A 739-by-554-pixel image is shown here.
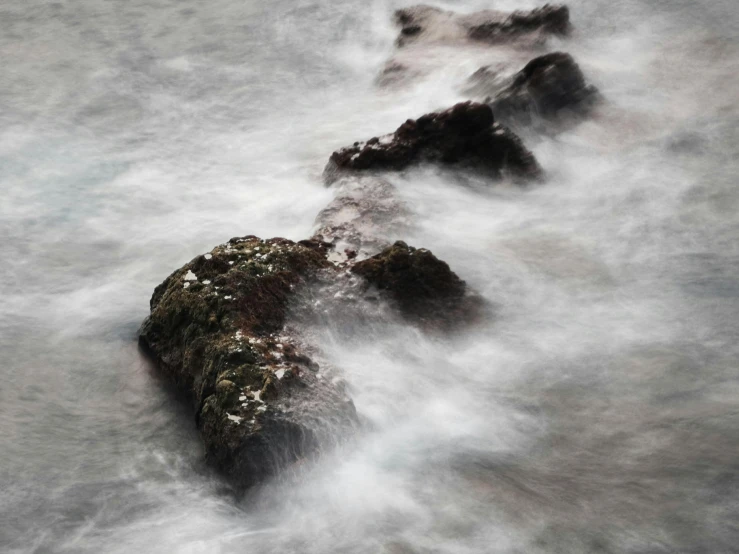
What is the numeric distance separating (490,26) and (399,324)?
19.7ft

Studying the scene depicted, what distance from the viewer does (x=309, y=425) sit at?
5172 millimetres

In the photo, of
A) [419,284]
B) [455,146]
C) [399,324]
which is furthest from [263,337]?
[455,146]

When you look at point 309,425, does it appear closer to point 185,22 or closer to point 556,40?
point 556,40

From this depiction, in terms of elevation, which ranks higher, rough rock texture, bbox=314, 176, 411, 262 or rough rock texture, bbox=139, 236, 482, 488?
rough rock texture, bbox=314, 176, 411, 262

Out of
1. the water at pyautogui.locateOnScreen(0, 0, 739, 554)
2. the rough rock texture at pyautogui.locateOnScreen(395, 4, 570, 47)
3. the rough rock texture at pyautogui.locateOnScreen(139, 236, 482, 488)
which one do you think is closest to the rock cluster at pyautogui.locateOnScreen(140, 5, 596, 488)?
the rough rock texture at pyautogui.locateOnScreen(139, 236, 482, 488)

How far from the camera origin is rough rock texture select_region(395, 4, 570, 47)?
11.0 m

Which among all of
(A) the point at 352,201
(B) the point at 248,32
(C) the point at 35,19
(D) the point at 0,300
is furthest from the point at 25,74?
(A) the point at 352,201

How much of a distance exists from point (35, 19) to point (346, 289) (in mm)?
9726

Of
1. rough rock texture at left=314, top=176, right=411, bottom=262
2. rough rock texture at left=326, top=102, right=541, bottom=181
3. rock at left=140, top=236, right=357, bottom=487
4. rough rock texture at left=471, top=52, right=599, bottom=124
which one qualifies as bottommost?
rock at left=140, top=236, right=357, bottom=487

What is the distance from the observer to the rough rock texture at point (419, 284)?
6.44m

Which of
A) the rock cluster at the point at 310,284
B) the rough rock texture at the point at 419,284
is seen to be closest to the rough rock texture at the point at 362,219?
the rock cluster at the point at 310,284

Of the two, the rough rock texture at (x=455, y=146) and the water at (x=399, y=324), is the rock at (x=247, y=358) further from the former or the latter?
the rough rock texture at (x=455, y=146)

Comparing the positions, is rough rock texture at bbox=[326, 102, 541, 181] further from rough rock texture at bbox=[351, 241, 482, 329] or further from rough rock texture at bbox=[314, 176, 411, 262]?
rough rock texture at bbox=[351, 241, 482, 329]

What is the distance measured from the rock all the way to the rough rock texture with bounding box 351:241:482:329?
1.28 feet
